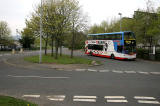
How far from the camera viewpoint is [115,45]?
2319cm

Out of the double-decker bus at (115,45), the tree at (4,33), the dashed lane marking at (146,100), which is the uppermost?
the tree at (4,33)

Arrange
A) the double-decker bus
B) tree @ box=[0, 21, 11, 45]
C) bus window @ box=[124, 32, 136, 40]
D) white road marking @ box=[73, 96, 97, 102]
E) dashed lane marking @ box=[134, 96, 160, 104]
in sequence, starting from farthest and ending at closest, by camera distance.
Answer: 1. tree @ box=[0, 21, 11, 45]
2. the double-decker bus
3. bus window @ box=[124, 32, 136, 40]
4. white road marking @ box=[73, 96, 97, 102]
5. dashed lane marking @ box=[134, 96, 160, 104]

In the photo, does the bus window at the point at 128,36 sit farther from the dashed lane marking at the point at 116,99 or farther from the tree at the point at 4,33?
the tree at the point at 4,33

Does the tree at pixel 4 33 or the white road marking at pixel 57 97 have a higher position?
the tree at pixel 4 33

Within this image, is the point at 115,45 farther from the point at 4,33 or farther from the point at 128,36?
the point at 4,33

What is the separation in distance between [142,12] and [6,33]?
42975mm

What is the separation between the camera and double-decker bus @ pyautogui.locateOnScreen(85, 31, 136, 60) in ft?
72.0

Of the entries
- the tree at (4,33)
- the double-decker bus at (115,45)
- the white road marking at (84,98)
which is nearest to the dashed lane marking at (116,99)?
the white road marking at (84,98)

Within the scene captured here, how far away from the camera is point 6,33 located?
4947cm

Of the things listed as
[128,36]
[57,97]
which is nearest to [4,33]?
[128,36]

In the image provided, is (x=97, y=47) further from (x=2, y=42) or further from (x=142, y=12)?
(x=2, y=42)

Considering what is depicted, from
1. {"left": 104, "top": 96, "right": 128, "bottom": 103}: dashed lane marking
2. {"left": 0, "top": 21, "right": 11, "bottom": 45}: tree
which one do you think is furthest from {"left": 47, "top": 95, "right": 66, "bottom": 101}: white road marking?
{"left": 0, "top": 21, "right": 11, "bottom": 45}: tree

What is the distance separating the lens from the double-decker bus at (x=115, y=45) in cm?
2195

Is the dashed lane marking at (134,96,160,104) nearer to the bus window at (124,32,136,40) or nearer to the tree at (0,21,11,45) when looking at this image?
the bus window at (124,32,136,40)
